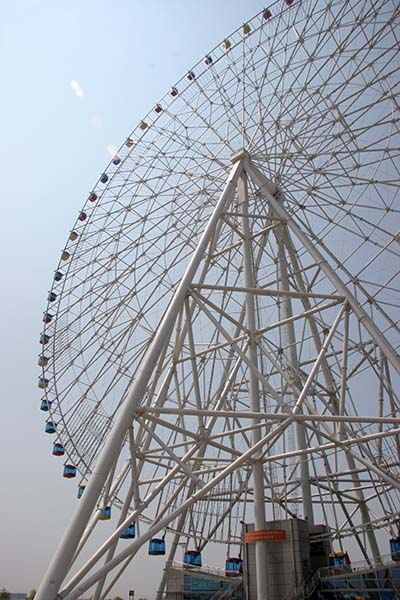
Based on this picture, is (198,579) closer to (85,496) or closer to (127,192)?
(85,496)

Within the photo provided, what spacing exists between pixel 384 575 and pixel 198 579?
8.95 metres

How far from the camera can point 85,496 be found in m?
10.5

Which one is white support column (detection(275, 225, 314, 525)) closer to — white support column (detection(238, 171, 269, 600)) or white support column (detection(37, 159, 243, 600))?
white support column (detection(238, 171, 269, 600))

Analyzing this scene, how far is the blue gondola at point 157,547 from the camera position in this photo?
19219mm

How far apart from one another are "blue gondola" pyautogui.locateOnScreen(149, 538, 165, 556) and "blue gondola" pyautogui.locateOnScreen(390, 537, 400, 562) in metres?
8.26

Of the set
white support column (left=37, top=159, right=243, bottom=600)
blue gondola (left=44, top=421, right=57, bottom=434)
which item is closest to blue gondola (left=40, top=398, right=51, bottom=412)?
blue gondola (left=44, top=421, right=57, bottom=434)

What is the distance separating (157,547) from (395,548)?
8621 mm

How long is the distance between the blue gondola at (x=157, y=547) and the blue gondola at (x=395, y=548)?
27.1 ft

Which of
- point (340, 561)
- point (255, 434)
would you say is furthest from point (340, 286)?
point (340, 561)

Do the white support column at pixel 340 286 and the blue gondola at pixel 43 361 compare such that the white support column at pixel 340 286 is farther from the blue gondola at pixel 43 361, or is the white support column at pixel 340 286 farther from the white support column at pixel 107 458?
the blue gondola at pixel 43 361

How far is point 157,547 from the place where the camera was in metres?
19.4

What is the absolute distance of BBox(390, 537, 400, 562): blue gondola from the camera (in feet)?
57.6

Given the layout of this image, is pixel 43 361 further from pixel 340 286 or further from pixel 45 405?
pixel 340 286

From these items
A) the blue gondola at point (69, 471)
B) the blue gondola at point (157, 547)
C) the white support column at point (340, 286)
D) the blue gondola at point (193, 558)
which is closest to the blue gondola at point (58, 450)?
the blue gondola at point (69, 471)
